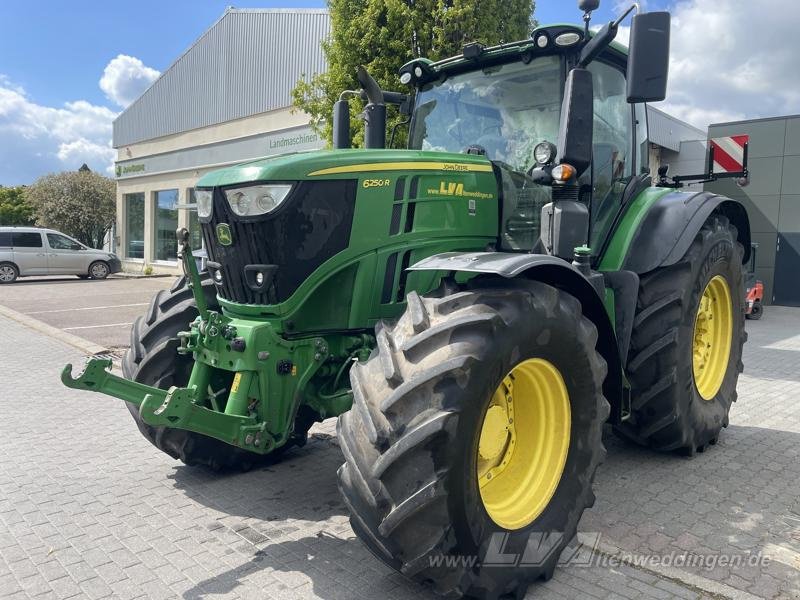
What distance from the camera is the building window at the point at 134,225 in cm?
2698

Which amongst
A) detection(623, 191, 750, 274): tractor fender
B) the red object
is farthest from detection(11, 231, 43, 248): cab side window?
detection(623, 191, 750, 274): tractor fender

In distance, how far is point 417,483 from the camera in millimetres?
2428

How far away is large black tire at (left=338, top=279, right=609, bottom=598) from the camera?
243 centimetres

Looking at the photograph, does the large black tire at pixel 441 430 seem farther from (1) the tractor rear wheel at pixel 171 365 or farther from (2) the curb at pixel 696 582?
(1) the tractor rear wheel at pixel 171 365

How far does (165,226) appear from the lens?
993 inches

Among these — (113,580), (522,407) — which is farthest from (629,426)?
(113,580)

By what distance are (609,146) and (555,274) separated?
1695 mm

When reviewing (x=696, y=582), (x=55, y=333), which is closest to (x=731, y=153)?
(x=696, y=582)

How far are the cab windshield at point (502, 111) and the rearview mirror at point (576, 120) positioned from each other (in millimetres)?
491

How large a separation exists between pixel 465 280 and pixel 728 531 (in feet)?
6.43

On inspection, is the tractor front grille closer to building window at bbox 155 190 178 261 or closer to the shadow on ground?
the shadow on ground

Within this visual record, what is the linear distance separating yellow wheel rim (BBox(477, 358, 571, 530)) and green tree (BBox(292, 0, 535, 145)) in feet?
19.0

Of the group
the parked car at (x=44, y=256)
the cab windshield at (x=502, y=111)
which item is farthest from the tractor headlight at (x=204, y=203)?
the parked car at (x=44, y=256)

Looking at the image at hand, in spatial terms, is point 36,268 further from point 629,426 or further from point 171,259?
point 629,426
